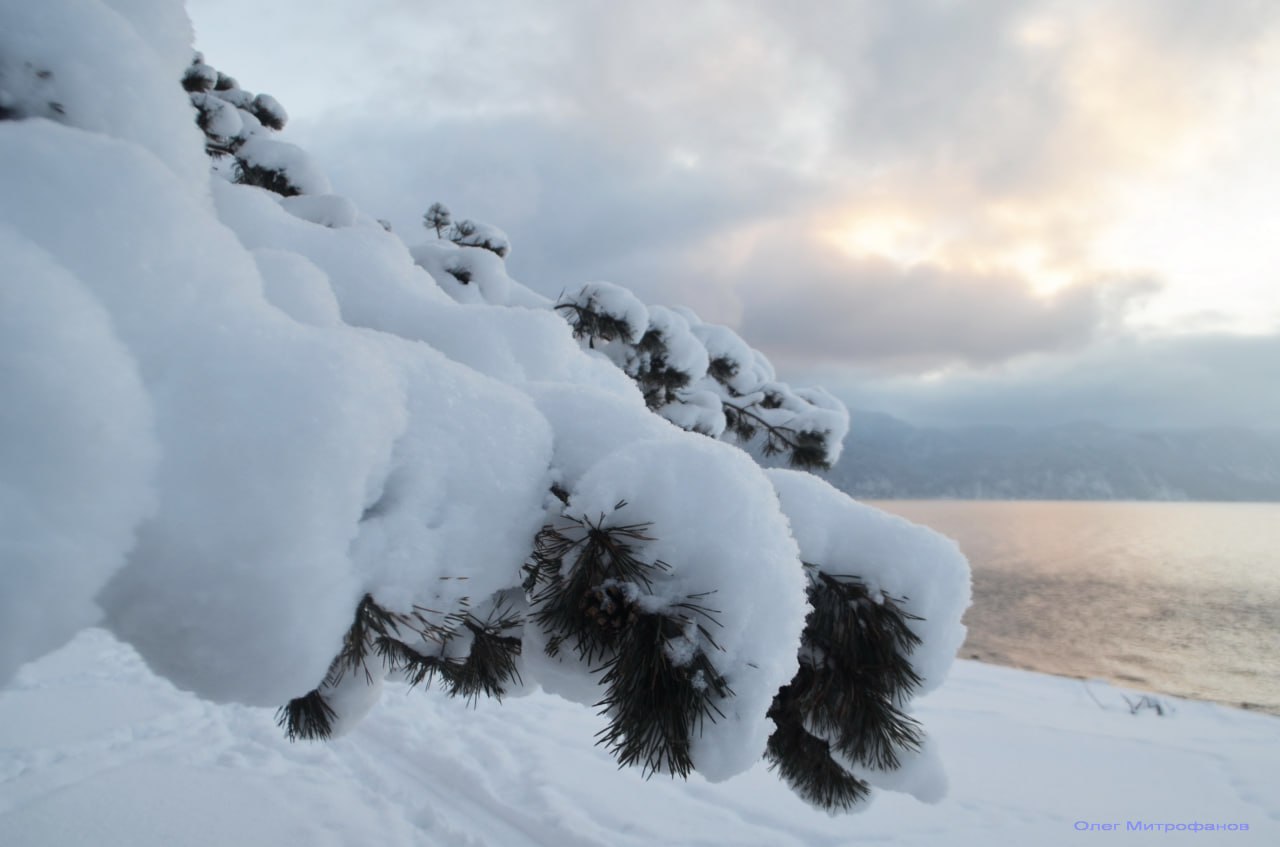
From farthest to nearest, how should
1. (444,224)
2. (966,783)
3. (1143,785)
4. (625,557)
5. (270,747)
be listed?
(444,224), (1143,785), (966,783), (270,747), (625,557)

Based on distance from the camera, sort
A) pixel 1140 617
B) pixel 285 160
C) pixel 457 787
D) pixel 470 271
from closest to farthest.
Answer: pixel 470 271, pixel 457 787, pixel 285 160, pixel 1140 617

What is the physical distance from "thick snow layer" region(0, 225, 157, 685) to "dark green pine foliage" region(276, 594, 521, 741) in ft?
1.25

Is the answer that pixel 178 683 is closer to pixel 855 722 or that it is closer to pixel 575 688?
pixel 575 688

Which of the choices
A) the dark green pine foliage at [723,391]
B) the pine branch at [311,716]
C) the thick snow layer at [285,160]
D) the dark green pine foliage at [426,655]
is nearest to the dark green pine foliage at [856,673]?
the dark green pine foliage at [426,655]

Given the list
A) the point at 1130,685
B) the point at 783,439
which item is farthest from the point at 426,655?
the point at 1130,685

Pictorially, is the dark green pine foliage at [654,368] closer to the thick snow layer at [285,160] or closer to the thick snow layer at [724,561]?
the thick snow layer at [285,160]

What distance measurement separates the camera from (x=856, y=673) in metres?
1.30

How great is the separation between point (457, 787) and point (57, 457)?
4.06 meters

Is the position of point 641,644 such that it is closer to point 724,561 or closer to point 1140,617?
point 724,561

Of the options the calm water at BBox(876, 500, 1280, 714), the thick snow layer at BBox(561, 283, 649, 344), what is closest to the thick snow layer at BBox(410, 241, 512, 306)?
the thick snow layer at BBox(561, 283, 649, 344)

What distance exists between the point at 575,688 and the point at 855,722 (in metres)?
0.61

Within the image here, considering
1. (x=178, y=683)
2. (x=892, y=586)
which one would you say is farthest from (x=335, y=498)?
(x=892, y=586)

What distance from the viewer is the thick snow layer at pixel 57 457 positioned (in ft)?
2.26

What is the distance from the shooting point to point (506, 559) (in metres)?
1.11
